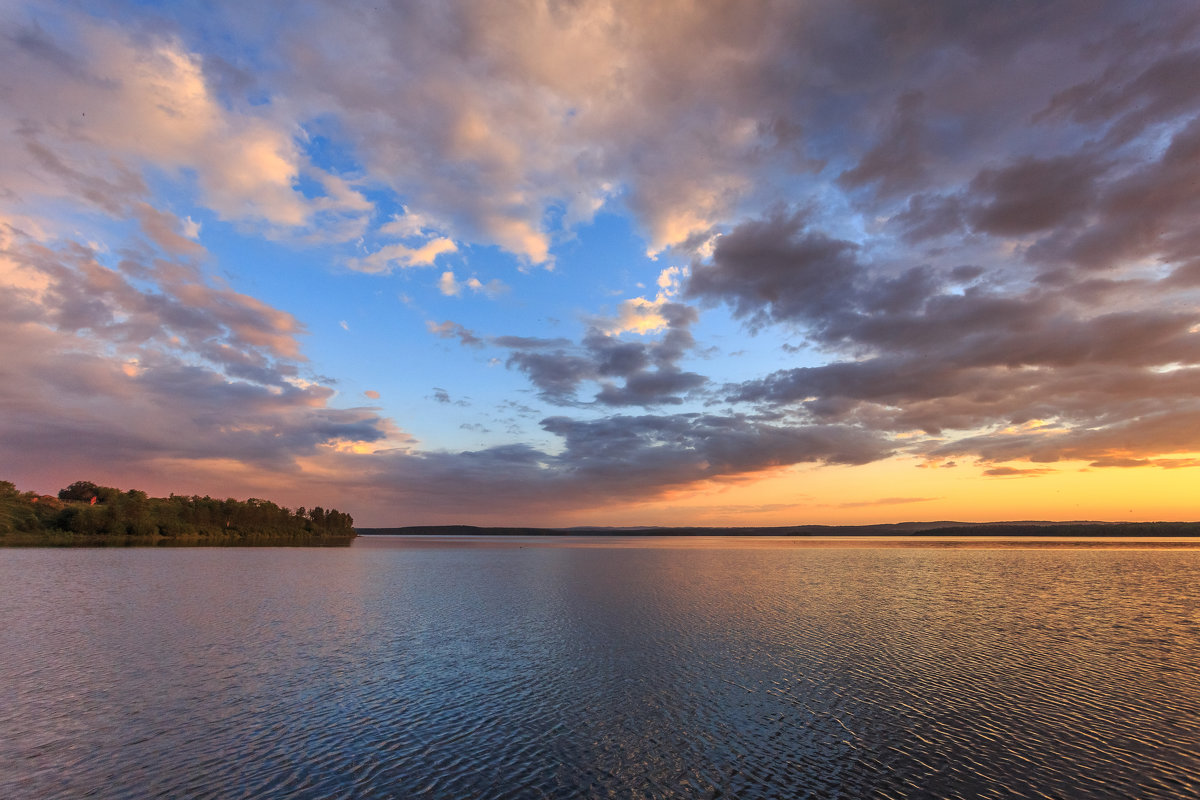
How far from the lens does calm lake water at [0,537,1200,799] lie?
17.0m

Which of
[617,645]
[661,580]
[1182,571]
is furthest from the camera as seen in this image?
A: [1182,571]

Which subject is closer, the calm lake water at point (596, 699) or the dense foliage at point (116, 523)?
the calm lake water at point (596, 699)

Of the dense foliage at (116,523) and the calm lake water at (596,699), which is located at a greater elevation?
the dense foliage at (116,523)

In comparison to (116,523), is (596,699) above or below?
below

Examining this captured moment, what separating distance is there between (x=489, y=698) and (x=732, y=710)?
35.2 ft

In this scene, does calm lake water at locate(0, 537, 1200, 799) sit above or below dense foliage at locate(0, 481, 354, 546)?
below

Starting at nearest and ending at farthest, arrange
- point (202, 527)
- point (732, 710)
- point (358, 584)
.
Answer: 1. point (732, 710)
2. point (358, 584)
3. point (202, 527)

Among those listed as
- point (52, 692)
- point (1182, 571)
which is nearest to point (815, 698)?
point (52, 692)

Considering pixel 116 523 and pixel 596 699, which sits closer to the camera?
pixel 596 699

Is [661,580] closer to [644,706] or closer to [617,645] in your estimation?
[617,645]

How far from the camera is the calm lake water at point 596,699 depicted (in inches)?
669

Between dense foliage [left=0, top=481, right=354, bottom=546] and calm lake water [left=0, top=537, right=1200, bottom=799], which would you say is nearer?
calm lake water [left=0, top=537, right=1200, bottom=799]

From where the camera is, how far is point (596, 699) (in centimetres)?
2481

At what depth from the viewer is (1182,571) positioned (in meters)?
83.4
